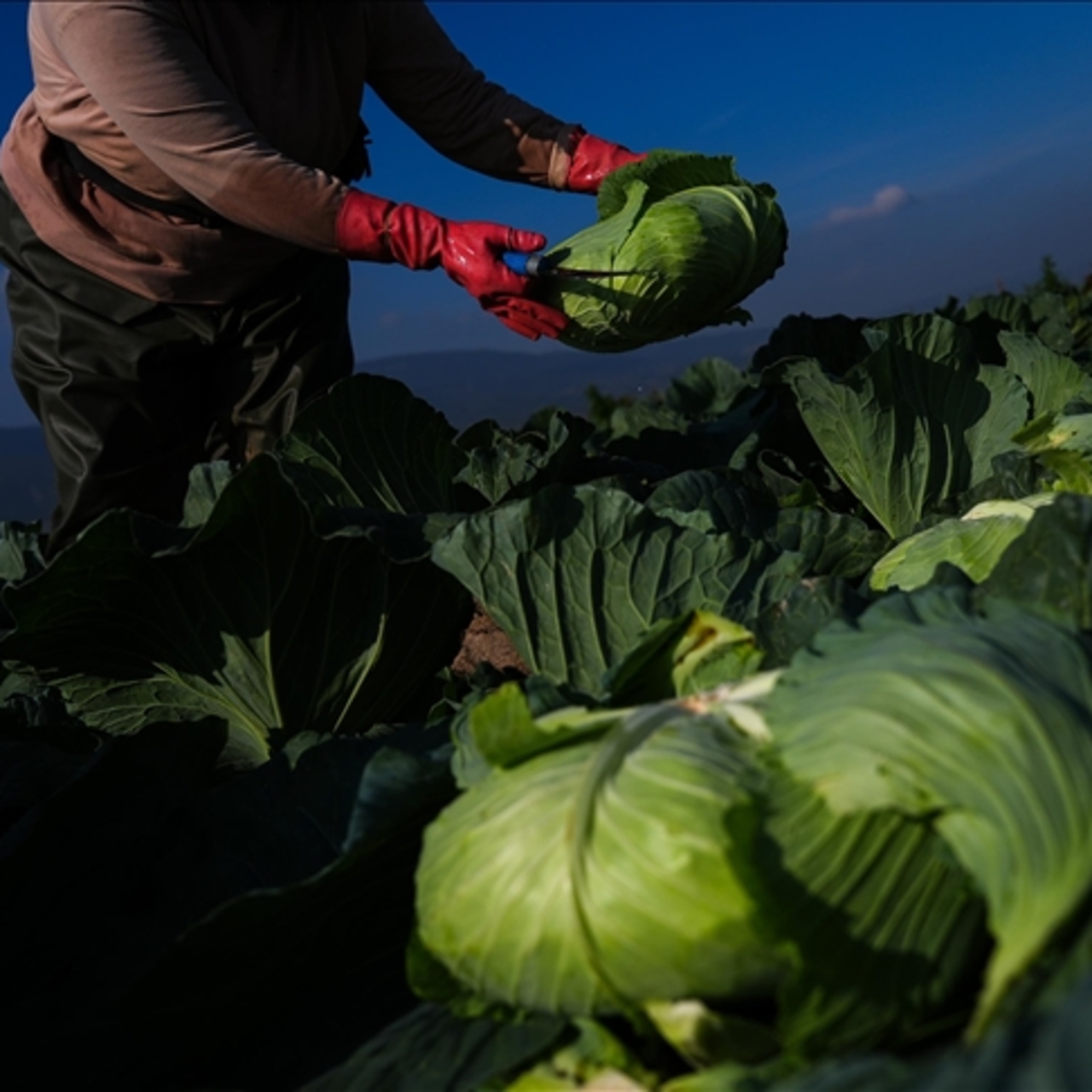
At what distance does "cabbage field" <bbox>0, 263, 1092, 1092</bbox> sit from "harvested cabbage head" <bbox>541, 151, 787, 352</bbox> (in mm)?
350

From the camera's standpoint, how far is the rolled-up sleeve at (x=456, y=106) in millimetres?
4520

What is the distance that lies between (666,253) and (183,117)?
1446 millimetres

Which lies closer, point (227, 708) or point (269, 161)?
point (227, 708)

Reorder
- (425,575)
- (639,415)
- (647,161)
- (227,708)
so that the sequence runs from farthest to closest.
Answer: (639,415), (647,161), (227,708), (425,575)

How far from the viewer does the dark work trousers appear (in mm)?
4266

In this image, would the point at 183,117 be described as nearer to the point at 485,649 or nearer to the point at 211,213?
the point at 211,213

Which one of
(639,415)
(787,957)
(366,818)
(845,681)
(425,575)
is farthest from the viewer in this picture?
(639,415)

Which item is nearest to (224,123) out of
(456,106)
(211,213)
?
(211,213)

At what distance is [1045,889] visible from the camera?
1141mm

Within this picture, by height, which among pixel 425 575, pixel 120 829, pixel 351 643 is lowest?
pixel 120 829

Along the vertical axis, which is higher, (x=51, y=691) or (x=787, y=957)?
(x=787, y=957)

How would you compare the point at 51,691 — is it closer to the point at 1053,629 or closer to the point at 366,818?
the point at 366,818

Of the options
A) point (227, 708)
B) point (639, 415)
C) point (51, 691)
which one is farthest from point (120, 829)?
point (639, 415)

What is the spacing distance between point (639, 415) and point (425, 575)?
10.6 ft
